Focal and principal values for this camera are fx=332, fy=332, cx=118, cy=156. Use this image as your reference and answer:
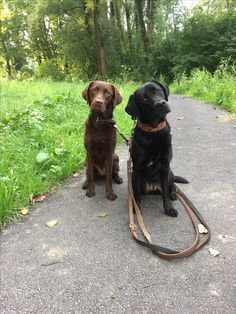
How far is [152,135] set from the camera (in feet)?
9.88

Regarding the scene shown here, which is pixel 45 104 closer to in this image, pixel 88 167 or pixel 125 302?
pixel 88 167

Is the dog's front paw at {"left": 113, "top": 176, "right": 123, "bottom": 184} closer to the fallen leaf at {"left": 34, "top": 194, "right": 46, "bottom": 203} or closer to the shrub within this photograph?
the fallen leaf at {"left": 34, "top": 194, "right": 46, "bottom": 203}

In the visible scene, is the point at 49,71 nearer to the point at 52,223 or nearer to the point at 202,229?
the point at 52,223

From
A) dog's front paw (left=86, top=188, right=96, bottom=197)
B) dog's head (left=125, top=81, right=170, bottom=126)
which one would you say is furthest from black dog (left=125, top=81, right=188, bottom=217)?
dog's front paw (left=86, top=188, right=96, bottom=197)

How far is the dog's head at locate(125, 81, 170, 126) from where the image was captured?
2912 millimetres

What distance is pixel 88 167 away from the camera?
3721 millimetres

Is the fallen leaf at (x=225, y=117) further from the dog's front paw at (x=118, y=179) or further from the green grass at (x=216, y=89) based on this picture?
the dog's front paw at (x=118, y=179)

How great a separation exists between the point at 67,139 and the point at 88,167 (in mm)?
1705

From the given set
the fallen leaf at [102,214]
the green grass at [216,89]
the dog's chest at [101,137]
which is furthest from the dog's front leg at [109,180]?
the green grass at [216,89]

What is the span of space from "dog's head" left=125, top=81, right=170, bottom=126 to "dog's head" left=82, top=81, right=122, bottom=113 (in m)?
0.40

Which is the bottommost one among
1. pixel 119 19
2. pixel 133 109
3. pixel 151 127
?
pixel 151 127

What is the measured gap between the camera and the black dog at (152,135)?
117 inches

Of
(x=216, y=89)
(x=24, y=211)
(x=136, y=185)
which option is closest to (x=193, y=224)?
(x=136, y=185)

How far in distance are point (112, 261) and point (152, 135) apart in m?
1.15
